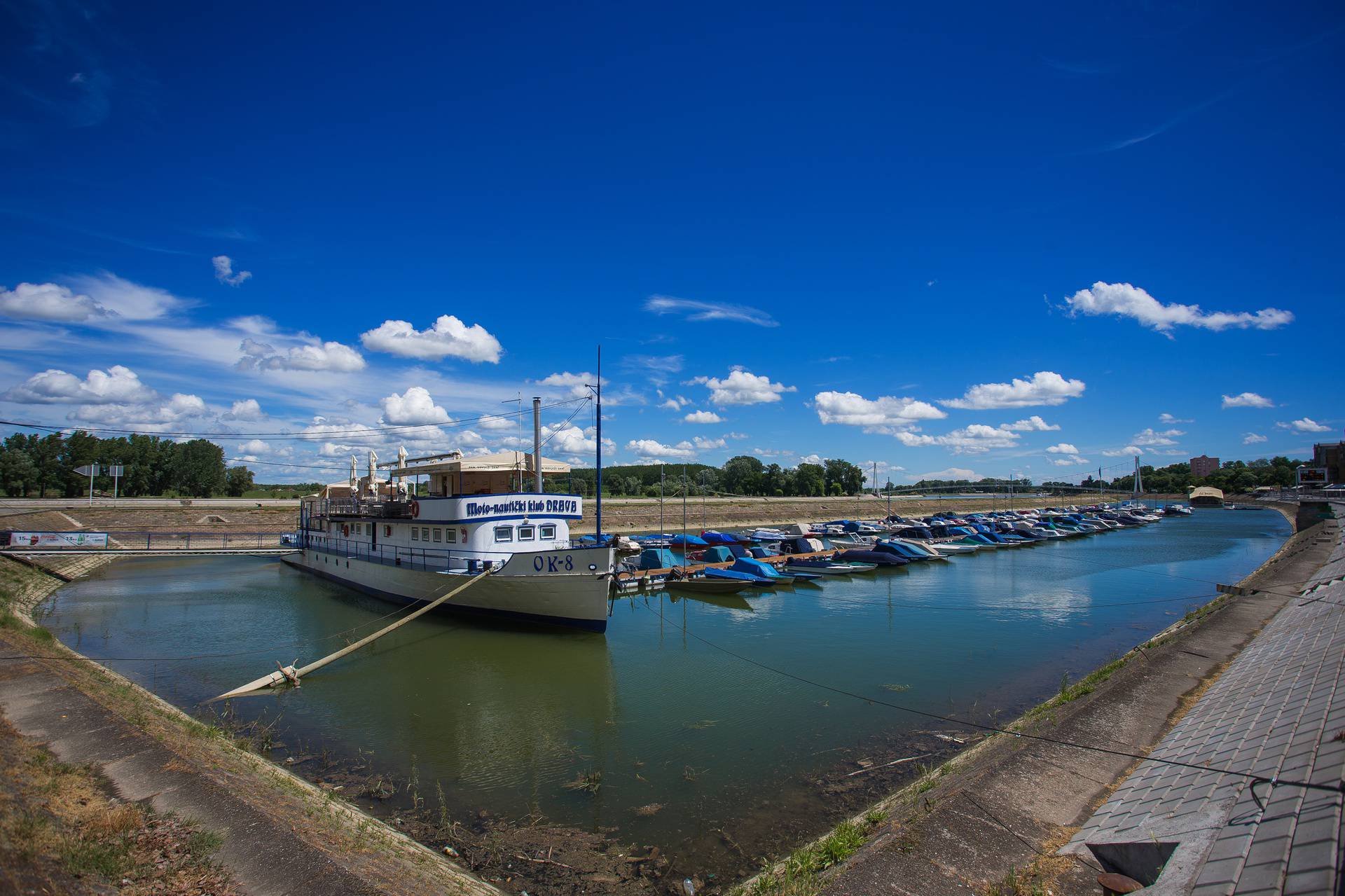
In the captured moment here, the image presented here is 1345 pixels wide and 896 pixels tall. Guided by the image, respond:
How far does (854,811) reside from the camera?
979 cm

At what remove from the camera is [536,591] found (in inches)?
861

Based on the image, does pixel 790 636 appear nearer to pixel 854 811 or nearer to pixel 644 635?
pixel 644 635

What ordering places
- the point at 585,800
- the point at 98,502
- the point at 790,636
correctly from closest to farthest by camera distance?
the point at 585,800 < the point at 790,636 < the point at 98,502

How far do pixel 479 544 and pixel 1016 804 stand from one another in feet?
64.6

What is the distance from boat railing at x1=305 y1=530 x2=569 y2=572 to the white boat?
0.04 meters

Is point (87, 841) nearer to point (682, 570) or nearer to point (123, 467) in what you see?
point (682, 570)

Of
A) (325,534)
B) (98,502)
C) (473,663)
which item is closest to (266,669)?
(473,663)

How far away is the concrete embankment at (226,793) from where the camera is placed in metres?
6.66

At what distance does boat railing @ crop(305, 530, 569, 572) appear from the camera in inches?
933

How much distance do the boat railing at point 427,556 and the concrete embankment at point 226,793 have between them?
1124 centimetres

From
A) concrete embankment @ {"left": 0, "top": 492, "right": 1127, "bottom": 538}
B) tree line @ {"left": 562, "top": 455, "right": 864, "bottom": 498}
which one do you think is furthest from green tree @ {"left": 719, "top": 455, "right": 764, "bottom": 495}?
concrete embankment @ {"left": 0, "top": 492, "right": 1127, "bottom": 538}

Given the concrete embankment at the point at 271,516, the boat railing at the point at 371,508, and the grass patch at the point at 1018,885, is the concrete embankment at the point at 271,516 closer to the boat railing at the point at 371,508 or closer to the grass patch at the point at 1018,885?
the boat railing at the point at 371,508

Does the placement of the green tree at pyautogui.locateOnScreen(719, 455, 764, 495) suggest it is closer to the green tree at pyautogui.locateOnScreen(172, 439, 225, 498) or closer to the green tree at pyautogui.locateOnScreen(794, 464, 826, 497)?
the green tree at pyautogui.locateOnScreen(794, 464, 826, 497)

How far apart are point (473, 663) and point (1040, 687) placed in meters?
16.1
